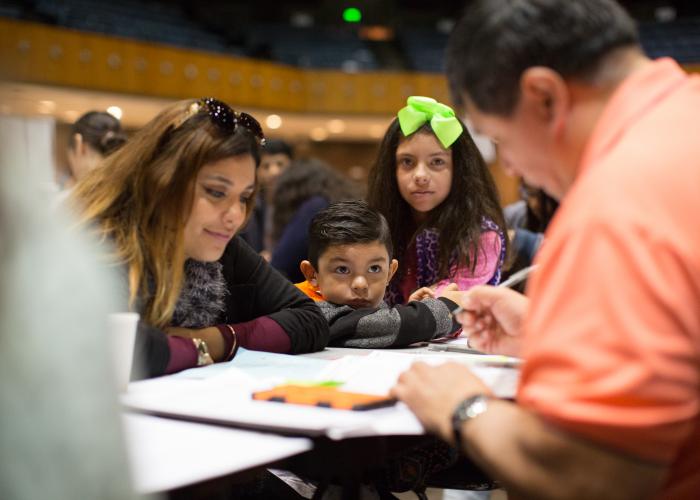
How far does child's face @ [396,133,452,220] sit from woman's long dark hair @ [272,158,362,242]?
1978 mm

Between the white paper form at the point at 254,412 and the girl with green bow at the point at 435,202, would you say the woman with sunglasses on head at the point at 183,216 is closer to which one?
the white paper form at the point at 254,412

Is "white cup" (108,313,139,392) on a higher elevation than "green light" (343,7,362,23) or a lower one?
lower

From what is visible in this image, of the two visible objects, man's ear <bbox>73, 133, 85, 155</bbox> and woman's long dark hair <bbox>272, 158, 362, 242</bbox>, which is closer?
man's ear <bbox>73, 133, 85, 155</bbox>

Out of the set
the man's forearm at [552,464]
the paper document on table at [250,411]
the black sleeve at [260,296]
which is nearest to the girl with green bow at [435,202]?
the black sleeve at [260,296]

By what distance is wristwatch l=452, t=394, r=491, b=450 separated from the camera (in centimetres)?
108

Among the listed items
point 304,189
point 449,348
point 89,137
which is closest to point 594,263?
point 449,348

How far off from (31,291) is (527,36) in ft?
2.36

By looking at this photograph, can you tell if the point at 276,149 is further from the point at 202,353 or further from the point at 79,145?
the point at 202,353

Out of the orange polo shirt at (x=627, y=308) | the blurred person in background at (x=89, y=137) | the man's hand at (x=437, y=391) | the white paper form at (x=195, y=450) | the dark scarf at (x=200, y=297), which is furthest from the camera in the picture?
the blurred person in background at (x=89, y=137)

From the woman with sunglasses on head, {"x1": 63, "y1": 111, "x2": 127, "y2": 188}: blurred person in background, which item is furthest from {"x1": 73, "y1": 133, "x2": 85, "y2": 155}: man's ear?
the woman with sunglasses on head

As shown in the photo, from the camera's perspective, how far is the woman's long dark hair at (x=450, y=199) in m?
2.75

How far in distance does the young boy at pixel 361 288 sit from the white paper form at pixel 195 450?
86 cm

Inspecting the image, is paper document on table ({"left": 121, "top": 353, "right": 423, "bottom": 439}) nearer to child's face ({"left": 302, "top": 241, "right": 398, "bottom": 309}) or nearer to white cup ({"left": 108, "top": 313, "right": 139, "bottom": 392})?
white cup ({"left": 108, "top": 313, "right": 139, "bottom": 392})

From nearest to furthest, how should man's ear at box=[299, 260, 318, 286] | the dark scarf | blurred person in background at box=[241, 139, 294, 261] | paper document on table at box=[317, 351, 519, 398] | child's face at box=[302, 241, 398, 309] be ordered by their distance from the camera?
1. paper document on table at box=[317, 351, 519, 398]
2. the dark scarf
3. child's face at box=[302, 241, 398, 309]
4. man's ear at box=[299, 260, 318, 286]
5. blurred person in background at box=[241, 139, 294, 261]
